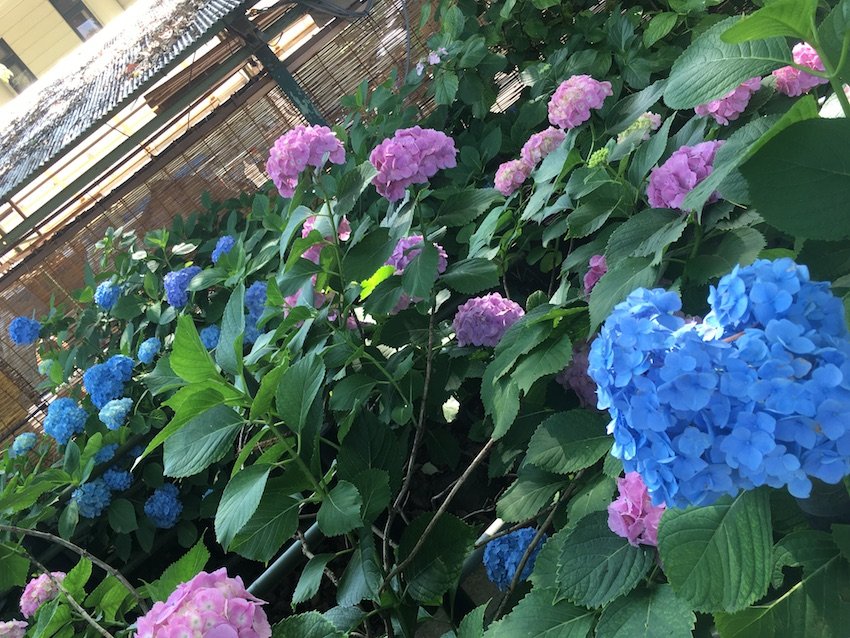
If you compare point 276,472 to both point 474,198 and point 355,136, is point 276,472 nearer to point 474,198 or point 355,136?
point 474,198

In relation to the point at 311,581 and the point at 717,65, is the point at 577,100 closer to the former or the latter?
the point at 717,65

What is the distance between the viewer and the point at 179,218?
8.05 ft

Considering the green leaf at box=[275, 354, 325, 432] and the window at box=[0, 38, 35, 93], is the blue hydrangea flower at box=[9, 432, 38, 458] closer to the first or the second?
the green leaf at box=[275, 354, 325, 432]

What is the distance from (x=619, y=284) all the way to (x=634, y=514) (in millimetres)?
246

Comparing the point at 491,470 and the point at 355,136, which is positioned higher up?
the point at 355,136

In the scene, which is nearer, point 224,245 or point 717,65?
point 717,65

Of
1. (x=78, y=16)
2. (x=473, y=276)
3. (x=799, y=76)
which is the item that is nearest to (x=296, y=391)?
(x=473, y=276)

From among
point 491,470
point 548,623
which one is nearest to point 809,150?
point 548,623

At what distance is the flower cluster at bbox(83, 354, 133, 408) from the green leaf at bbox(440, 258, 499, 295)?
1.11m

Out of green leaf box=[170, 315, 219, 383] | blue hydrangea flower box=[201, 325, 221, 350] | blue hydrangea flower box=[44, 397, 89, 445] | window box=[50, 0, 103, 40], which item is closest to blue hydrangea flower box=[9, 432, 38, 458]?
blue hydrangea flower box=[44, 397, 89, 445]

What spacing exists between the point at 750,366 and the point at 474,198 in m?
0.85

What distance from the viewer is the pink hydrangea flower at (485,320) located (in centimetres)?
116

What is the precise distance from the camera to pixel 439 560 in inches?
36.7

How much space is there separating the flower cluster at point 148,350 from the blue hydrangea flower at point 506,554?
47.6 inches
